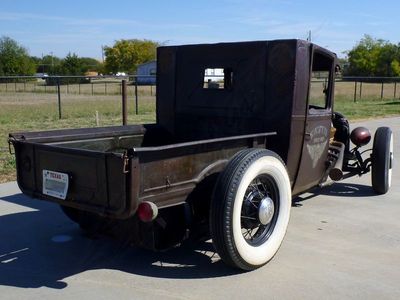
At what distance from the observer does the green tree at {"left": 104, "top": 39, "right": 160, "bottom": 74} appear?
97500 mm

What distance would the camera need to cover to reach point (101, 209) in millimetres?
3539

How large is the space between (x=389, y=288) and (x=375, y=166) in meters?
2.86

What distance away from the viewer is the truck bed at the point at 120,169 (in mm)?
3402

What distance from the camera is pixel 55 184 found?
3.84m

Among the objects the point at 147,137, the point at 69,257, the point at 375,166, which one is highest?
the point at 147,137

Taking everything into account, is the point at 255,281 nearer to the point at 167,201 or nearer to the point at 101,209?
the point at 167,201

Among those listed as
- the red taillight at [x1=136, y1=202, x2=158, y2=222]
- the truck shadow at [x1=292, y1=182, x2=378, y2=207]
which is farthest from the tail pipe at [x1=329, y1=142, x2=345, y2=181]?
the red taillight at [x1=136, y1=202, x2=158, y2=222]

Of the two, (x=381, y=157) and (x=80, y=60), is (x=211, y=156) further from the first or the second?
(x=80, y=60)

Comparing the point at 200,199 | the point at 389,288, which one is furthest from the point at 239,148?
the point at 389,288

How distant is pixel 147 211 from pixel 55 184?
84 cm

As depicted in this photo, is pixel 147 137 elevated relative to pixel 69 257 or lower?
elevated

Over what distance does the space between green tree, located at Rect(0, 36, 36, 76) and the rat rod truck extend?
71430 mm

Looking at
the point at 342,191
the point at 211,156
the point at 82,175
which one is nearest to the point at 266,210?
the point at 211,156

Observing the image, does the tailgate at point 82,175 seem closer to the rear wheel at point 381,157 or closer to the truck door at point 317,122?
the truck door at point 317,122
